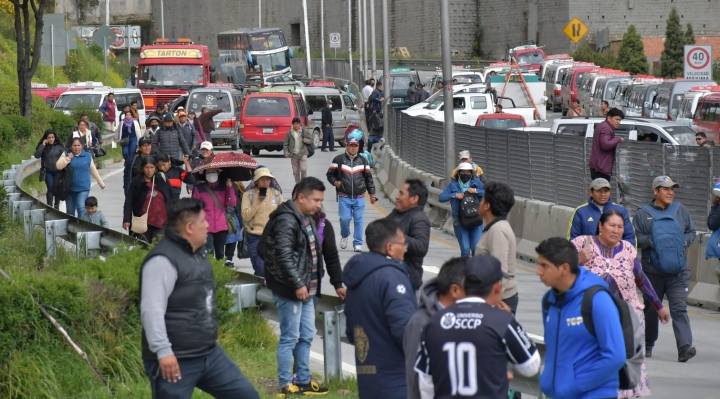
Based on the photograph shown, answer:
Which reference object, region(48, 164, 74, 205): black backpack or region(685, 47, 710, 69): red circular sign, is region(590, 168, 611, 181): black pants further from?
region(685, 47, 710, 69): red circular sign

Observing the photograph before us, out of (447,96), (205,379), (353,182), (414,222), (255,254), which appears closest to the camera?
(205,379)

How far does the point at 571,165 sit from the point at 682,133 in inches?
311

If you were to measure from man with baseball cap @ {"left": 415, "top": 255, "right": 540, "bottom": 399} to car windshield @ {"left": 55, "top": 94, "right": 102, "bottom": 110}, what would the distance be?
3063 centimetres

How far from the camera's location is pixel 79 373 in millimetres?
8203

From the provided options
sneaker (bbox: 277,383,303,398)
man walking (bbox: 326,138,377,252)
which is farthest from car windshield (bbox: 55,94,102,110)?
sneaker (bbox: 277,383,303,398)

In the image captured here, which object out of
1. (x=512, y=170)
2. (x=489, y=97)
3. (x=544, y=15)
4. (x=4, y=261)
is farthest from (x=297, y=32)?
(x=4, y=261)

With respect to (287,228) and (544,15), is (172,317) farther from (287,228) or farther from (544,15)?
(544,15)

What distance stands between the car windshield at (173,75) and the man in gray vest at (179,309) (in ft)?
129

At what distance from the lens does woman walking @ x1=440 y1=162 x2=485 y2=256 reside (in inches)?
571

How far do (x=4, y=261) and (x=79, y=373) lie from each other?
148 inches

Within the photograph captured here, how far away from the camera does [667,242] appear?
34.8 ft

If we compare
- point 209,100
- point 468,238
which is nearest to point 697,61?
point 209,100

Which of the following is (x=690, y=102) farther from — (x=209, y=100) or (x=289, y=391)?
(x=289, y=391)

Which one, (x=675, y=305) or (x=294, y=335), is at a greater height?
(x=294, y=335)
